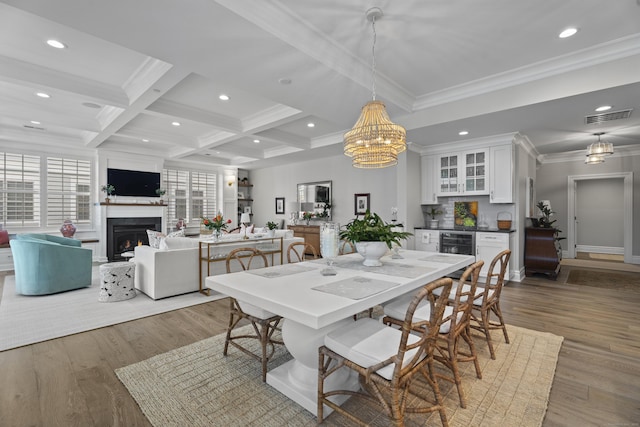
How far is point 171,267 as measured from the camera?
4039 mm

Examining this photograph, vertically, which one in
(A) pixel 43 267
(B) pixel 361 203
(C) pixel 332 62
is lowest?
(A) pixel 43 267

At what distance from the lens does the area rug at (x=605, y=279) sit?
475 centimetres

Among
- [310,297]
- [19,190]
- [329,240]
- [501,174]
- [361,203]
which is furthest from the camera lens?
[361,203]

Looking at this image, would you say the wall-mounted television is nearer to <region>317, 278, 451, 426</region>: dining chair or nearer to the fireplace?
the fireplace

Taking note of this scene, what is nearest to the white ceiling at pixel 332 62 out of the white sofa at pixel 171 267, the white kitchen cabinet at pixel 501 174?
the white kitchen cabinet at pixel 501 174

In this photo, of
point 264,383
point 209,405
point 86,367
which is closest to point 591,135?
point 264,383

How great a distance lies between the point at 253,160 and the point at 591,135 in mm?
7545

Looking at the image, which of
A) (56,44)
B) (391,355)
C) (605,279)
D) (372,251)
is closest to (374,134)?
(372,251)

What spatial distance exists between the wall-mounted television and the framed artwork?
530 centimetres

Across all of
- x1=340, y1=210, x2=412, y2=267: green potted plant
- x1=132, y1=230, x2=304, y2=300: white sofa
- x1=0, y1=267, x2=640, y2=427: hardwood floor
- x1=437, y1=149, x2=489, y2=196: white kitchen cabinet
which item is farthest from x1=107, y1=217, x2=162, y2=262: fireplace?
x1=437, y1=149, x2=489, y2=196: white kitchen cabinet

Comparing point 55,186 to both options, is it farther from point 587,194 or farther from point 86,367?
point 587,194

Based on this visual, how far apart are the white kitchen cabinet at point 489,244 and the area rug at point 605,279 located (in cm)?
128

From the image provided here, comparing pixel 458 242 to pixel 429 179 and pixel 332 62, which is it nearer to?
pixel 429 179

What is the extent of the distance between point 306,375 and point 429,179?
196 inches
